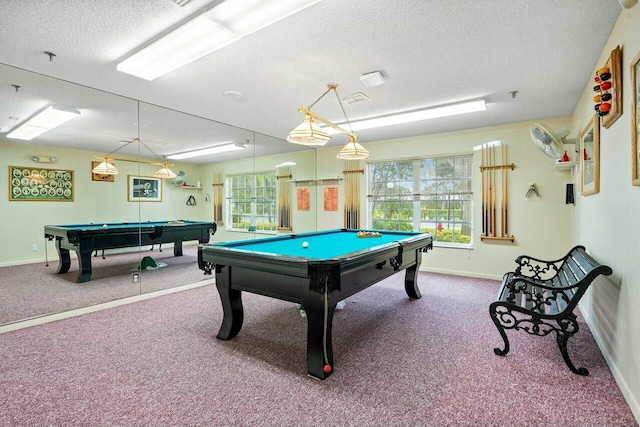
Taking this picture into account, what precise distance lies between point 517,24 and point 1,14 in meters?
3.62

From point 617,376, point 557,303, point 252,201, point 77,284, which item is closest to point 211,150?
point 252,201

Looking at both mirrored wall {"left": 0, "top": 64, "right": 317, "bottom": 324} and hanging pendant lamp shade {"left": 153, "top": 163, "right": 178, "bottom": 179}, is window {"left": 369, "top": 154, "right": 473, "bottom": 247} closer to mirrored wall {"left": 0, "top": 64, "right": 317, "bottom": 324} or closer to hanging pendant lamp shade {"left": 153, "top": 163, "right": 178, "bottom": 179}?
mirrored wall {"left": 0, "top": 64, "right": 317, "bottom": 324}

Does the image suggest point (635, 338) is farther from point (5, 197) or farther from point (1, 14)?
point (5, 197)

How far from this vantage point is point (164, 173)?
15.3 feet

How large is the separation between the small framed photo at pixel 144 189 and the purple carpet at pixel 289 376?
1.73m

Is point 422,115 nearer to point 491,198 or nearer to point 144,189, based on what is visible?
point 491,198

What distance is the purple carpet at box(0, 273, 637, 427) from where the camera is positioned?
5.60ft

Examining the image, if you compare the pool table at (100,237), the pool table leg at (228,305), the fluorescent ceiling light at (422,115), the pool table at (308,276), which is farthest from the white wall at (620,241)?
the pool table at (100,237)

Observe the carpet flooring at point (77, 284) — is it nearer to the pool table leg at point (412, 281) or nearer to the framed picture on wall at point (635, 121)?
the pool table leg at point (412, 281)

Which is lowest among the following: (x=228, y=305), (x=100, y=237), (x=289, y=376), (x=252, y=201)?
(x=289, y=376)

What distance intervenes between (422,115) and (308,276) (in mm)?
3194

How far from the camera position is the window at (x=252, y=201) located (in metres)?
5.85

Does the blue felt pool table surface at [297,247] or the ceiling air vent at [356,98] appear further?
the ceiling air vent at [356,98]

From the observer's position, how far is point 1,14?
6.74 ft
